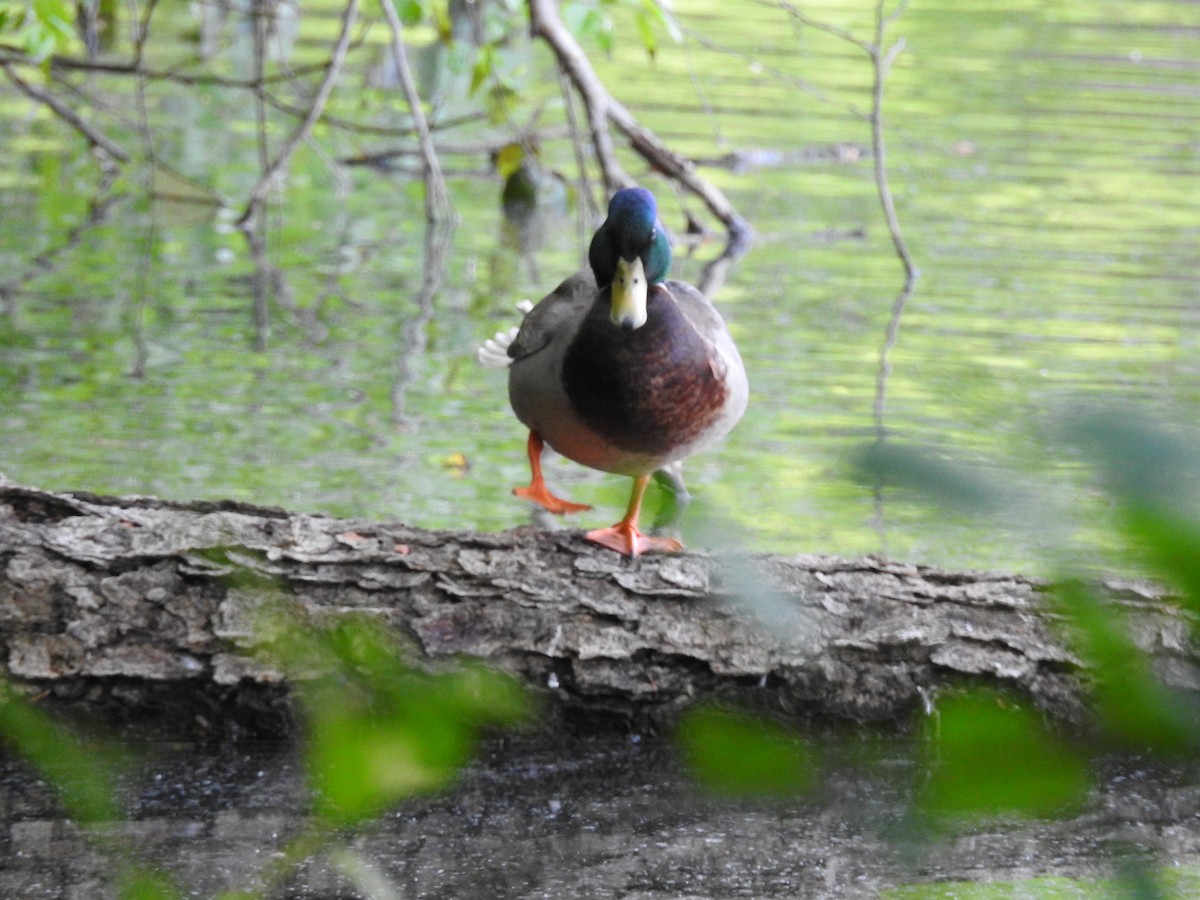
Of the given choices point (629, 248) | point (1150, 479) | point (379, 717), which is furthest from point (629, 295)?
point (1150, 479)

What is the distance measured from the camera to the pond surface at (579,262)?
413 cm

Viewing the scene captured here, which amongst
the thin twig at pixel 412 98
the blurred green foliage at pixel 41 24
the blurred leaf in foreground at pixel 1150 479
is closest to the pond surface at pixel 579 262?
the blurred leaf in foreground at pixel 1150 479

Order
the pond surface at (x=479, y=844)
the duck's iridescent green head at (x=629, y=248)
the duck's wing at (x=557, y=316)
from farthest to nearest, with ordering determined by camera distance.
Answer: the duck's wing at (x=557, y=316), the duck's iridescent green head at (x=629, y=248), the pond surface at (x=479, y=844)

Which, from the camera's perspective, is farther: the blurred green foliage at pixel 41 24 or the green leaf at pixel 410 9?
the green leaf at pixel 410 9

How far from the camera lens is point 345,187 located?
7.18 metres

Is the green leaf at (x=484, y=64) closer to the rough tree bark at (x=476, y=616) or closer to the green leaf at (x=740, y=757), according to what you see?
the rough tree bark at (x=476, y=616)

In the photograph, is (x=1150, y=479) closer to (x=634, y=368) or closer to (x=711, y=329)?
(x=634, y=368)

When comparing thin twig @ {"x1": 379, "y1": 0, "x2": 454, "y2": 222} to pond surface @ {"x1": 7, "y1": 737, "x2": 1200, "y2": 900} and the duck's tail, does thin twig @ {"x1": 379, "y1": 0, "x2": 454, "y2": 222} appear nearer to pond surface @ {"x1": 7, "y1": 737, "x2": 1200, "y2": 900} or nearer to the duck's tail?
the duck's tail

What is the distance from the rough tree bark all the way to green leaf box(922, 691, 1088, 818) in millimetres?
2018

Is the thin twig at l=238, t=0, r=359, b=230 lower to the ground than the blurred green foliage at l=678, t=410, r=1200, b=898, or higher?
lower

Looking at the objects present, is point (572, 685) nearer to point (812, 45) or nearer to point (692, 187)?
point (692, 187)

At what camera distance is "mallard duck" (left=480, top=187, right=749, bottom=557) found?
2.76 meters

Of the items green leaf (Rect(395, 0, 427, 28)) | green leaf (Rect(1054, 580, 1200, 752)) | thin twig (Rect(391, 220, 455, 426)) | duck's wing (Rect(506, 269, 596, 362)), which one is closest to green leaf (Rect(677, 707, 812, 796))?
green leaf (Rect(1054, 580, 1200, 752))

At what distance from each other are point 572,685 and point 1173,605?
2327 mm
